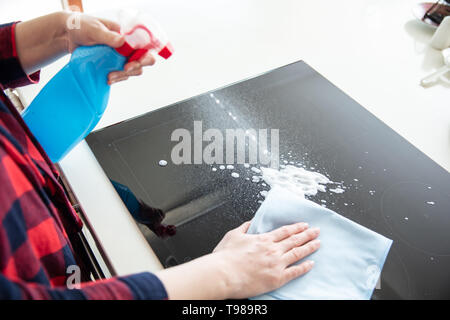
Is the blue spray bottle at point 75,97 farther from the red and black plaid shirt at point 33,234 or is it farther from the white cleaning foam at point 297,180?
the white cleaning foam at point 297,180

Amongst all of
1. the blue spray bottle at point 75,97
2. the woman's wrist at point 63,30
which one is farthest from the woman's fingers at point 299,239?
the woman's wrist at point 63,30

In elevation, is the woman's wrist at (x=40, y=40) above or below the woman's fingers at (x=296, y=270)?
above

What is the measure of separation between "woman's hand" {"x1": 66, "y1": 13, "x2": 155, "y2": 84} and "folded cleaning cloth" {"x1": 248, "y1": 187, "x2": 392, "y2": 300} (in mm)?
299

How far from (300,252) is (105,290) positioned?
281mm

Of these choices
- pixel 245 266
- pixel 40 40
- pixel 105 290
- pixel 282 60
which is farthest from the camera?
pixel 282 60

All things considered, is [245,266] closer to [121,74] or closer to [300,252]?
[300,252]

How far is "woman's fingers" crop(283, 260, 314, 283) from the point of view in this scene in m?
0.52

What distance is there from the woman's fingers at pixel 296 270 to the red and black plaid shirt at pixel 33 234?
183 millimetres

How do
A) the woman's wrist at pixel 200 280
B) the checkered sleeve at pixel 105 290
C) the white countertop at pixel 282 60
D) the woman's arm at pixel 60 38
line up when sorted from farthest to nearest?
the white countertop at pixel 282 60 → the woman's arm at pixel 60 38 → the woman's wrist at pixel 200 280 → the checkered sleeve at pixel 105 290

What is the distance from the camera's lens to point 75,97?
24.3 inches

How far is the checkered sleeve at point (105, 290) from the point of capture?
1.16 feet

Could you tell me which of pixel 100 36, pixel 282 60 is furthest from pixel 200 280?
pixel 282 60

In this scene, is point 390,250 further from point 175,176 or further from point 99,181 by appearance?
point 99,181

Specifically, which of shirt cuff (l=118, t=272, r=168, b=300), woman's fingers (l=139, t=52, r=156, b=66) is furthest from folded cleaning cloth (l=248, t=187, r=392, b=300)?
Answer: woman's fingers (l=139, t=52, r=156, b=66)
